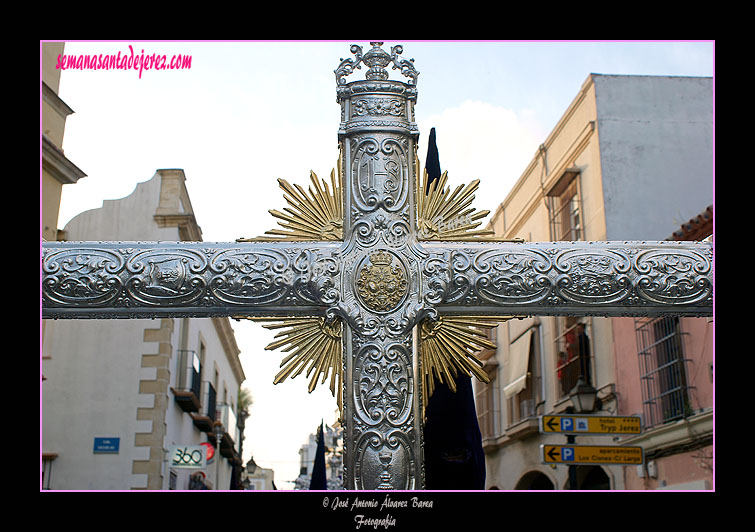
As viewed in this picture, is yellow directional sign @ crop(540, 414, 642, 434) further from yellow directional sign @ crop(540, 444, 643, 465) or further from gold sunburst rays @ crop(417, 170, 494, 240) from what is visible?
gold sunburst rays @ crop(417, 170, 494, 240)

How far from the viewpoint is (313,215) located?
2908mm

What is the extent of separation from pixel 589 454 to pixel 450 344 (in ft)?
14.0

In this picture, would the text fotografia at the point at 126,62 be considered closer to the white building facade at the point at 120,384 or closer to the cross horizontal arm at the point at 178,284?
the cross horizontal arm at the point at 178,284

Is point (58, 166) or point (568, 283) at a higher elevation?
point (58, 166)

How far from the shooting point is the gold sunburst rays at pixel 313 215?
2877 mm

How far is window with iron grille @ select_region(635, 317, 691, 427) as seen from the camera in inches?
347

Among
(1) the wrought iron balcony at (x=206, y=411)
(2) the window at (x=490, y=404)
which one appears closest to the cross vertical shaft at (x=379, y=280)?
(1) the wrought iron balcony at (x=206, y=411)

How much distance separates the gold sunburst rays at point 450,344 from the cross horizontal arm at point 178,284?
386 mm

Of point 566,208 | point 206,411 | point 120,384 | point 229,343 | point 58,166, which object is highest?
point 566,208

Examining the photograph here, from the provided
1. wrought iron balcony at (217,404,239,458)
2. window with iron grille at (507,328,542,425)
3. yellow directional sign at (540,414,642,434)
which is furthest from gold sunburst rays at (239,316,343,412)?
wrought iron balcony at (217,404,239,458)

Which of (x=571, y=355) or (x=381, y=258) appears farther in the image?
(x=571, y=355)

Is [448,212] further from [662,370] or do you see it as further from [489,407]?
[489,407]
